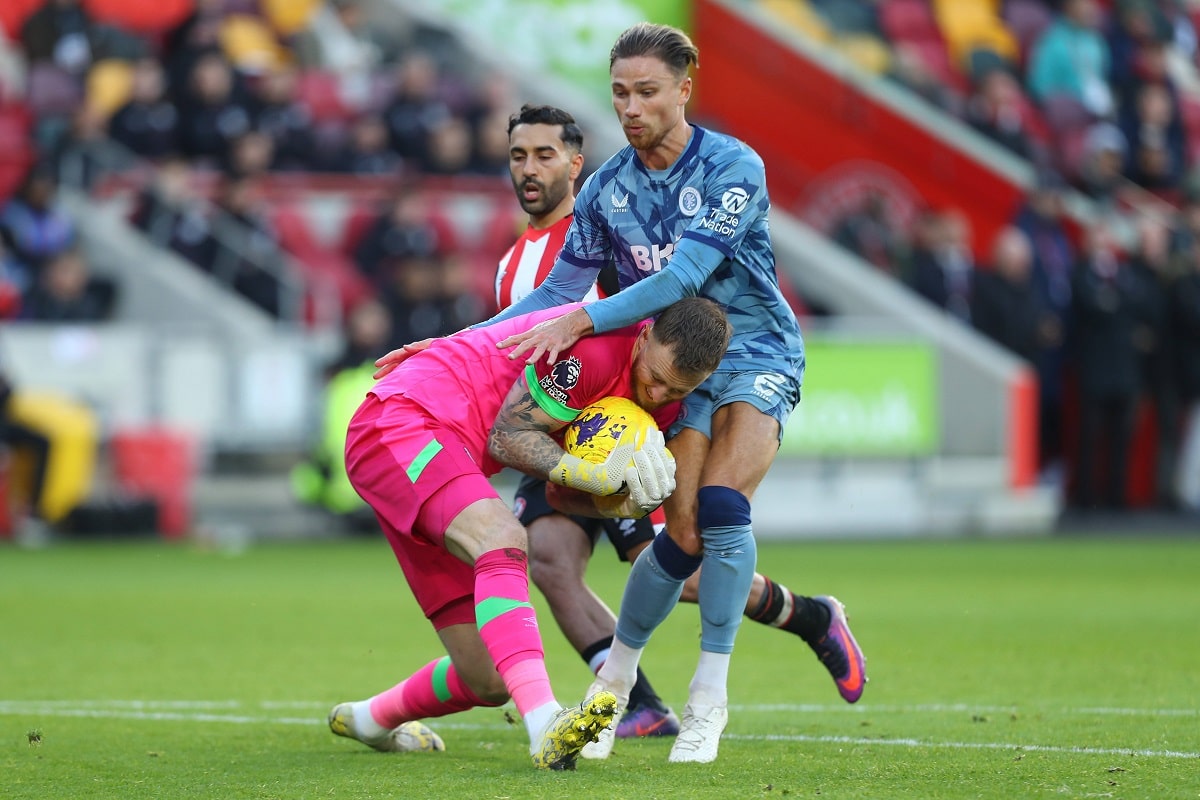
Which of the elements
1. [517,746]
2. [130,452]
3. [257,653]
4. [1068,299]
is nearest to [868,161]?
[1068,299]

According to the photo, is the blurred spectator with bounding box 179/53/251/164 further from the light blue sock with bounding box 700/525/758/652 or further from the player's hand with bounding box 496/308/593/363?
the light blue sock with bounding box 700/525/758/652

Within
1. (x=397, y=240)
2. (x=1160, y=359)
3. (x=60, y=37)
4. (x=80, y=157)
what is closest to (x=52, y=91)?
(x=60, y=37)

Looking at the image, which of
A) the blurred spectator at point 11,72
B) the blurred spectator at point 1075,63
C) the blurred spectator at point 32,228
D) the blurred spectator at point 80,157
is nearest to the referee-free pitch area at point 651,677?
the blurred spectator at point 32,228

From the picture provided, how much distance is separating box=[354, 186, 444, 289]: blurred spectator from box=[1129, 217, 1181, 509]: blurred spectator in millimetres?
7373

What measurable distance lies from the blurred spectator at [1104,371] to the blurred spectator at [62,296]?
977 centimetres

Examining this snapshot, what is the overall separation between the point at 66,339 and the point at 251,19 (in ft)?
18.3

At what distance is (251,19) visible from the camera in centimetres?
2014

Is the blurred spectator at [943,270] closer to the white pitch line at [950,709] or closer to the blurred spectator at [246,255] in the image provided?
the blurred spectator at [246,255]

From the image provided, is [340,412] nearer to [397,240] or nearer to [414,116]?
[397,240]

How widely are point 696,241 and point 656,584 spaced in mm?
1135

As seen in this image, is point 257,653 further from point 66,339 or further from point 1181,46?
point 1181,46

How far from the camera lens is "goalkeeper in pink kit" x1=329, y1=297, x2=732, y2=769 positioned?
17.9ft

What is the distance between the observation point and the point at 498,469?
19.4ft

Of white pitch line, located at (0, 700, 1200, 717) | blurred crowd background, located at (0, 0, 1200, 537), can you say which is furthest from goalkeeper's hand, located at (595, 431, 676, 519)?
blurred crowd background, located at (0, 0, 1200, 537)
